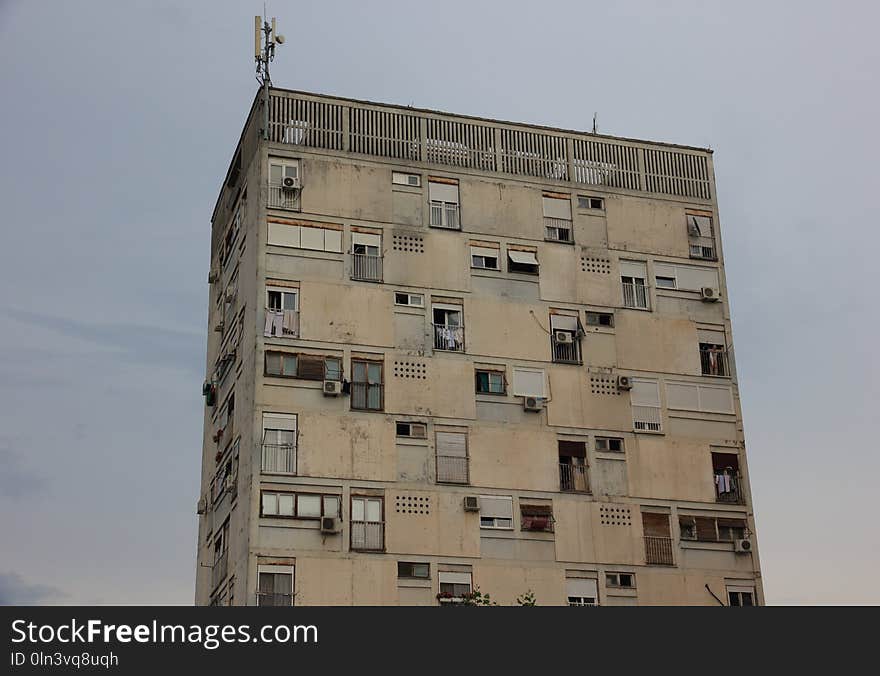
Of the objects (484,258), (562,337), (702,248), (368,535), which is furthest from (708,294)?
(368,535)

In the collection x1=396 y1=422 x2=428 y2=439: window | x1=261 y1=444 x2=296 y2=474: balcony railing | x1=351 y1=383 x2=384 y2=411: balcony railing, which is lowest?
x1=261 y1=444 x2=296 y2=474: balcony railing

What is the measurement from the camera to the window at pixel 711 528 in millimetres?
48750

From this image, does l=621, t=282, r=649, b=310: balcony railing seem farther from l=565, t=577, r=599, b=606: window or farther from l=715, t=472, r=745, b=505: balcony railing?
l=565, t=577, r=599, b=606: window

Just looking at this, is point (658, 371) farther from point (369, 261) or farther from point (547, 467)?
point (369, 261)

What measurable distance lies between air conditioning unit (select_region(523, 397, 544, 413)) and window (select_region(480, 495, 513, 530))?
3009 millimetres

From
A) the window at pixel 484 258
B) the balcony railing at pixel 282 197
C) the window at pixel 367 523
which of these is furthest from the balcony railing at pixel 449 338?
the balcony railing at pixel 282 197

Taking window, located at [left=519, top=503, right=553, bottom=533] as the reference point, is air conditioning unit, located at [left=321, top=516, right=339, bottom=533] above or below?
below

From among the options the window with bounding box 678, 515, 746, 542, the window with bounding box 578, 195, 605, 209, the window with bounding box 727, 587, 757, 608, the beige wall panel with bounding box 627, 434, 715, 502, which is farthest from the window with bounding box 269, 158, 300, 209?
the window with bounding box 727, 587, 757, 608

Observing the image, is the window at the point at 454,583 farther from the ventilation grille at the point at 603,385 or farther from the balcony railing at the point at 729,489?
the balcony railing at the point at 729,489

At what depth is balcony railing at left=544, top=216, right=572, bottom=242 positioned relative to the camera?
168 ft

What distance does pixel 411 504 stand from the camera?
46.1m

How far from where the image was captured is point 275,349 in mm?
46812

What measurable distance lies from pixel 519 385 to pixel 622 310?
4755 mm
